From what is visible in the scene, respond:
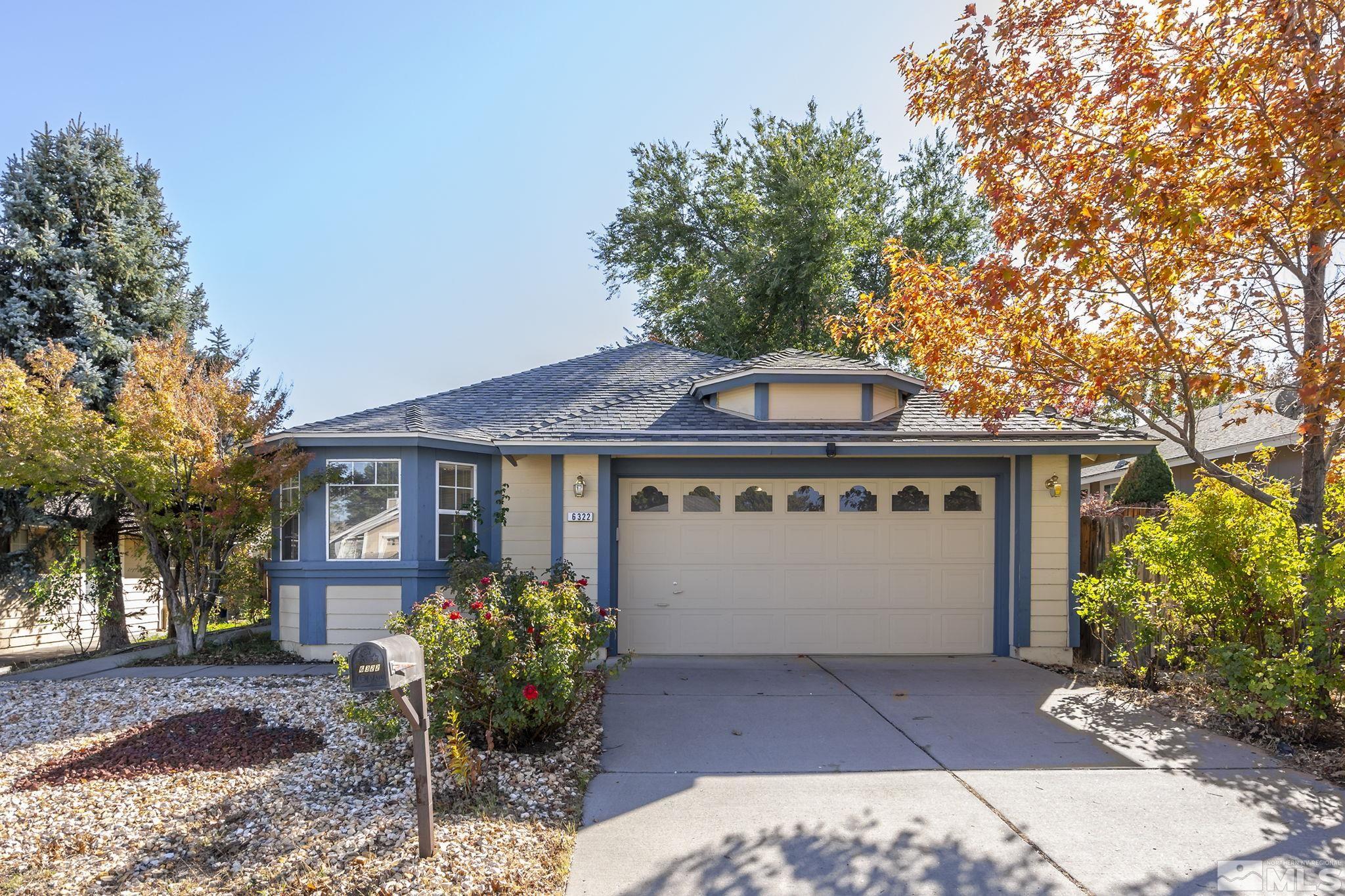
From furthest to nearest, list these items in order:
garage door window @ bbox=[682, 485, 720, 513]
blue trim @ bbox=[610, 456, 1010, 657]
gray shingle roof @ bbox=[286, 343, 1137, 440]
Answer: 1. garage door window @ bbox=[682, 485, 720, 513]
2. blue trim @ bbox=[610, 456, 1010, 657]
3. gray shingle roof @ bbox=[286, 343, 1137, 440]

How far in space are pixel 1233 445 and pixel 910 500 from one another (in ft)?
27.4

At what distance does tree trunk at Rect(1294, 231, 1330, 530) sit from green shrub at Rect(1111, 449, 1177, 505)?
217 inches

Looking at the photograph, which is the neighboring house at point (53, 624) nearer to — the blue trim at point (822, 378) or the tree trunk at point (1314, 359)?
the blue trim at point (822, 378)

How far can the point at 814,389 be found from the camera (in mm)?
8539

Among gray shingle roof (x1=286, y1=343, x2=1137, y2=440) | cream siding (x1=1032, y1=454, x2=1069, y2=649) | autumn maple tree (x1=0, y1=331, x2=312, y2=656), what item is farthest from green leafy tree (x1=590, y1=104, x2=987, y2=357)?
autumn maple tree (x1=0, y1=331, x2=312, y2=656)

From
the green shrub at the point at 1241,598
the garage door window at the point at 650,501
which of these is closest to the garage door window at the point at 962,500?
the green shrub at the point at 1241,598

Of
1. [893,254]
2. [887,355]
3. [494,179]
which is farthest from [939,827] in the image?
[887,355]

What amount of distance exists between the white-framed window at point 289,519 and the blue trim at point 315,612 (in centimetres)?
43

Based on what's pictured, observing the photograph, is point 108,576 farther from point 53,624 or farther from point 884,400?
point 884,400

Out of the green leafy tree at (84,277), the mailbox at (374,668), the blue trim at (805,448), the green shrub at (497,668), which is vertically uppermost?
the green leafy tree at (84,277)

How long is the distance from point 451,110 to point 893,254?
682cm

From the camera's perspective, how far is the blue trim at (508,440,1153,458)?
7664mm

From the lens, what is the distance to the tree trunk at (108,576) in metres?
9.53
